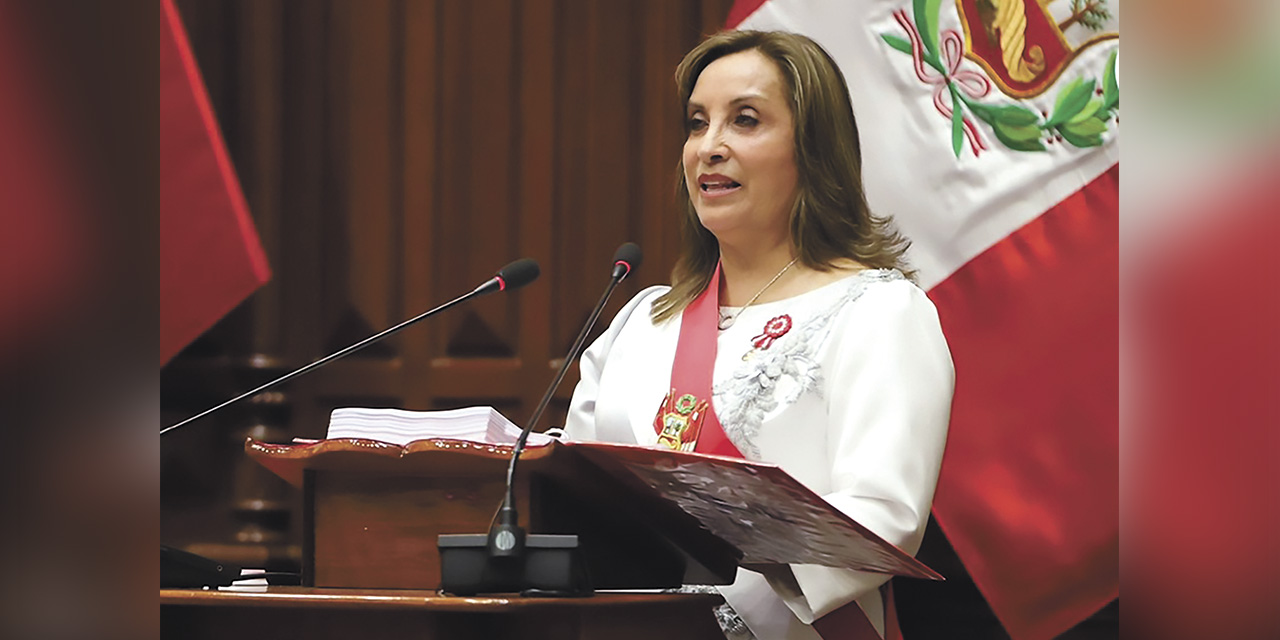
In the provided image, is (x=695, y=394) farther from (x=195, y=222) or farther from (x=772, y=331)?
(x=195, y=222)

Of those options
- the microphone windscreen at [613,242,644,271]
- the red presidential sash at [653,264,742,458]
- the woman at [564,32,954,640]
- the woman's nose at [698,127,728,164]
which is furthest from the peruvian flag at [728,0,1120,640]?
the microphone windscreen at [613,242,644,271]

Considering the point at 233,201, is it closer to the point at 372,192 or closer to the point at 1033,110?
the point at 372,192

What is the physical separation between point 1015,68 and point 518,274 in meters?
1.07

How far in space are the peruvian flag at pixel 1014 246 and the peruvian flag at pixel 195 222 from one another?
116 centimetres

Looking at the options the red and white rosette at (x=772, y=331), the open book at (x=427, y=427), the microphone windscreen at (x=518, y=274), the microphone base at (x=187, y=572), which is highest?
the microphone windscreen at (x=518, y=274)

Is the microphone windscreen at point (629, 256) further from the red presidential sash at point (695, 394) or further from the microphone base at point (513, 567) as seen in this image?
the microphone base at point (513, 567)

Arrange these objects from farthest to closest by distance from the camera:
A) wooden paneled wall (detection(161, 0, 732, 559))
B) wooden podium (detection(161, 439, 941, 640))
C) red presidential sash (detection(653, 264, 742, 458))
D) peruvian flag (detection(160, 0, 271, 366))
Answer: wooden paneled wall (detection(161, 0, 732, 559)), peruvian flag (detection(160, 0, 271, 366)), red presidential sash (detection(653, 264, 742, 458)), wooden podium (detection(161, 439, 941, 640))

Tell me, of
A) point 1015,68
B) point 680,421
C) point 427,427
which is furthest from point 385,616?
point 1015,68

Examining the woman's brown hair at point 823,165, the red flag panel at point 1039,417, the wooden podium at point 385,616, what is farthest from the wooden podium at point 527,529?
the red flag panel at point 1039,417

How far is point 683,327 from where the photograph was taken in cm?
205

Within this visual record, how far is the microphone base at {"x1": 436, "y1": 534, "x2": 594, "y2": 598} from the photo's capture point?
4.19ft

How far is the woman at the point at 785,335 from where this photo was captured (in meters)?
1.72

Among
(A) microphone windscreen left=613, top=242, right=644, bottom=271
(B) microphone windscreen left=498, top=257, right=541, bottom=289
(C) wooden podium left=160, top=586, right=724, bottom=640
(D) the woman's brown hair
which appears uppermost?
(D) the woman's brown hair

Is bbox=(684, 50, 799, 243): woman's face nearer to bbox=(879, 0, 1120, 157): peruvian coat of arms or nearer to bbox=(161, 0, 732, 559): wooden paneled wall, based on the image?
bbox=(879, 0, 1120, 157): peruvian coat of arms
